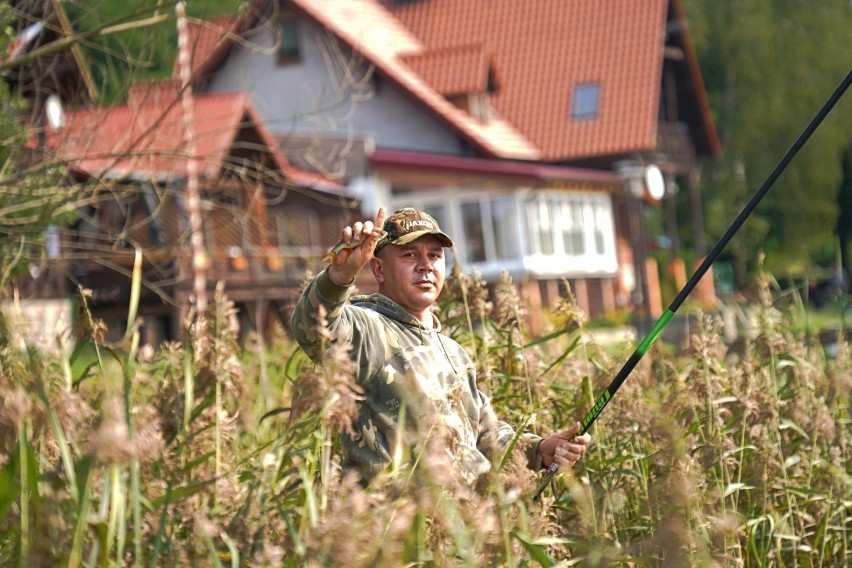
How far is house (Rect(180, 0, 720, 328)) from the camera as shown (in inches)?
1543

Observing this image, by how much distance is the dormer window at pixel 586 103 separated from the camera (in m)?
43.2

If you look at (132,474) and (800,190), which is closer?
(132,474)

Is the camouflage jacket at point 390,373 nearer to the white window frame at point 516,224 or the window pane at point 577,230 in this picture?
the white window frame at point 516,224

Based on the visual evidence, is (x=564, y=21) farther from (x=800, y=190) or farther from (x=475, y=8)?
(x=800, y=190)

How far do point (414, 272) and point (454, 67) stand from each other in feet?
123

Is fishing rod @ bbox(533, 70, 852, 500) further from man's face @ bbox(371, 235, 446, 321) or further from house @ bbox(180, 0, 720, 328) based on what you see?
house @ bbox(180, 0, 720, 328)

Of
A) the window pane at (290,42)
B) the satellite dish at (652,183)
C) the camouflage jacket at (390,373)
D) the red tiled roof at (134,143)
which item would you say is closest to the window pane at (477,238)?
the window pane at (290,42)

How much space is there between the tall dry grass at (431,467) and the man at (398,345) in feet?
0.54

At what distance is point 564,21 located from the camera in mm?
46156

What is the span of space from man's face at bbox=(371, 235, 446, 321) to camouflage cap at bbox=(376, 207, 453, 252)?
3 centimetres

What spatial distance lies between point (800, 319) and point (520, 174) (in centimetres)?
3274

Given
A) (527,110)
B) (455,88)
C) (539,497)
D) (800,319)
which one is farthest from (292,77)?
(539,497)

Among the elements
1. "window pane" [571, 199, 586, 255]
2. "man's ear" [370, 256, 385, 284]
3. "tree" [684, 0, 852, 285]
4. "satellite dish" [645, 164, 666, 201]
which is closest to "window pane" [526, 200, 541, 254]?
"window pane" [571, 199, 586, 255]

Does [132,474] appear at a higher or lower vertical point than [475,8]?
lower
